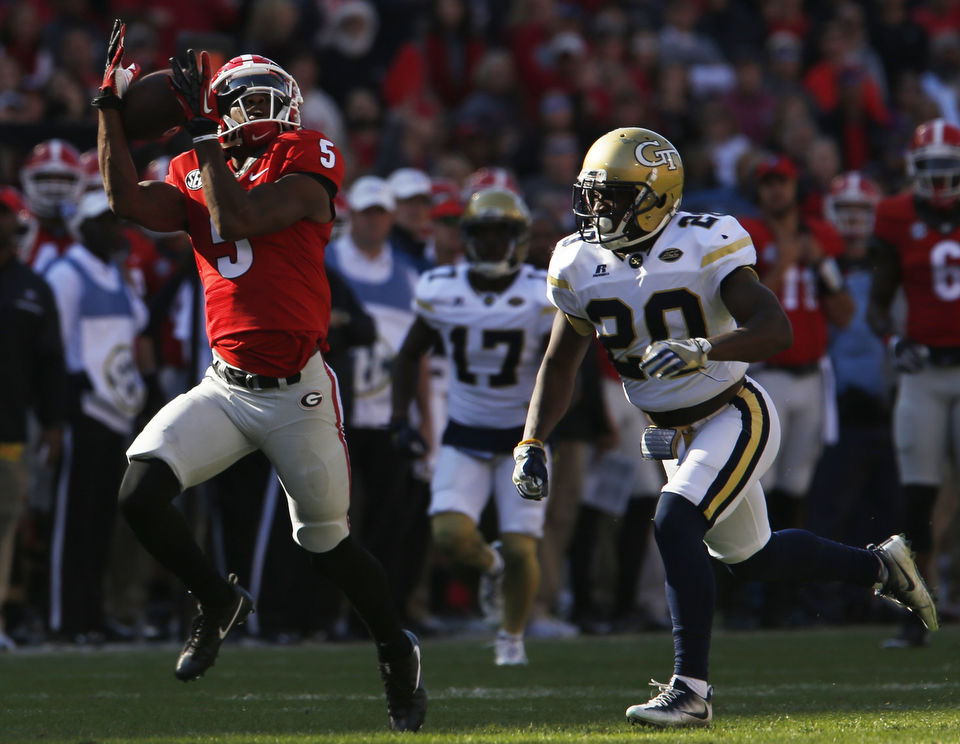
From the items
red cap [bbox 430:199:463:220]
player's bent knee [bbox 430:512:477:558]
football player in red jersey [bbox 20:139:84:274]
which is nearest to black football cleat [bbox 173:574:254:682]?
A: player's bent knee [bbox 430:512:477:558]

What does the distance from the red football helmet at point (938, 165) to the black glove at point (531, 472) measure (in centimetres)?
316

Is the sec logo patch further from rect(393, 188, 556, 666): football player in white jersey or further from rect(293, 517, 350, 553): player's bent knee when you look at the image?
rect(393, 188, 556, 666): football player in white jersey

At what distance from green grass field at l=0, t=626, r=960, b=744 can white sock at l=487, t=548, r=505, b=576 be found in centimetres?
36

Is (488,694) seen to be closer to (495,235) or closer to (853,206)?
(495,235)

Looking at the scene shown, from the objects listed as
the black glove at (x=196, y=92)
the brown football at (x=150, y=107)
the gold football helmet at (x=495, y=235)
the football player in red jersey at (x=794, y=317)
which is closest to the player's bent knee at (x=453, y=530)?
the gold football helmet at (x=495, y=235)

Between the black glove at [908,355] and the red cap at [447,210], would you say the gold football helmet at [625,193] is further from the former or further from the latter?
the red cap at [447,210]

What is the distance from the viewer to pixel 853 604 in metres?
8.83

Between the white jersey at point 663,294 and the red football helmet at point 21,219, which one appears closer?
the white jersey at point 663,294

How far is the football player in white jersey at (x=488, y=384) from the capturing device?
654 cm

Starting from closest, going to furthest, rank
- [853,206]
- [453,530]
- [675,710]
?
[675,710]
[453,530]
[853,206]

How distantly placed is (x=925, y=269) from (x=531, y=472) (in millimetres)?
3124

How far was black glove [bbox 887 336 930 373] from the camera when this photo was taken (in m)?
6.88

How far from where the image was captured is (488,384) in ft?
22.0

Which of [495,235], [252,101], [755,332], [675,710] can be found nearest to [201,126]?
[252,101]
